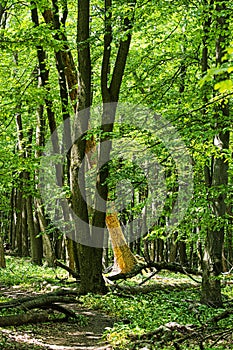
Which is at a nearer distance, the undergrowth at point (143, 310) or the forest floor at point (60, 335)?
the forest floor at point (60, 335)

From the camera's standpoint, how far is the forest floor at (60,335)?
6.85 m

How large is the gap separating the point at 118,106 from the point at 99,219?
318 cm

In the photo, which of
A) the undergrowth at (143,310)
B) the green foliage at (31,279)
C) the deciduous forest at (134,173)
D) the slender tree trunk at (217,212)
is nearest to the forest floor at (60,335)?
the deciduous forest at (134,173)

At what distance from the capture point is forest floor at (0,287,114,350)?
22.5 ft

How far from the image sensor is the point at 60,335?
7949 millimetres

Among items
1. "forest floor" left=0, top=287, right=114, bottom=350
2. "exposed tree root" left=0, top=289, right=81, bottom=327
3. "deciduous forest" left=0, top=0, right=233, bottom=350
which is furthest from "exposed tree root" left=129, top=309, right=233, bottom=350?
"exposed tree root" left=0, top=289, right=81, bottom=327

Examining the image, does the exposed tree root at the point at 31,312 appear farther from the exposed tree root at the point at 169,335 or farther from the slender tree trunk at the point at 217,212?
the slender tree trunk at the point at 217,212

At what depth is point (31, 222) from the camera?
22.6m

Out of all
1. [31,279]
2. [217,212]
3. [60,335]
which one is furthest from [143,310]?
[31,279]

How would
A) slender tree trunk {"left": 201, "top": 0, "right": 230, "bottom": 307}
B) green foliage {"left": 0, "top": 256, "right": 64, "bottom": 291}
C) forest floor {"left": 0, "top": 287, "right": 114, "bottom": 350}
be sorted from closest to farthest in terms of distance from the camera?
forest floor {"left": 0, "top": 287, "right": 114, "bottom": 350} < slender tree trunk {"left": 201, "top": 0, "right": 230, "bottom": 307} < green foliage {"left": 0, "top": 256, "right": 64, "bottom": 291}

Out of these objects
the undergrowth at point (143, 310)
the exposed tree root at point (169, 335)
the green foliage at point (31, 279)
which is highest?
the exposed tree root at point (169, 335)

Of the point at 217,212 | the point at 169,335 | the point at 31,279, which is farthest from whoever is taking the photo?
the point at 31,279

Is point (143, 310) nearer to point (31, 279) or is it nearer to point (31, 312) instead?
point (31, 312)

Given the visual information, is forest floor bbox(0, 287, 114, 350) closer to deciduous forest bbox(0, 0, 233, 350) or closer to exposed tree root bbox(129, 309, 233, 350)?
deciduous forest bbox(0, 0, 233, 350)
